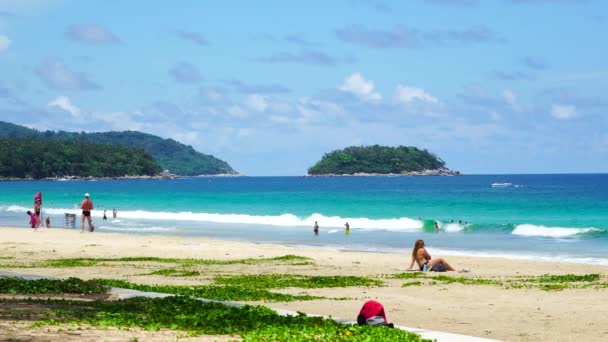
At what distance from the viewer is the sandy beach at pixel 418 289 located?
16156 millimetres

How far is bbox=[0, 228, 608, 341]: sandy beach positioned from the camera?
53.0ft

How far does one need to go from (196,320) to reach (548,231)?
5203 cm

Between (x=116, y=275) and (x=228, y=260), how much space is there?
7652 mm

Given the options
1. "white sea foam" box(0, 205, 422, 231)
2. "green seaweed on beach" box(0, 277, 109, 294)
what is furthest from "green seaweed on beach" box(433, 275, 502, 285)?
"white sea foam" box(0, 205, 422, 231)

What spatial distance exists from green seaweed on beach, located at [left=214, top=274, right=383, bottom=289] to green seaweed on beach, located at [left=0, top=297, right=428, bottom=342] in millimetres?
7474

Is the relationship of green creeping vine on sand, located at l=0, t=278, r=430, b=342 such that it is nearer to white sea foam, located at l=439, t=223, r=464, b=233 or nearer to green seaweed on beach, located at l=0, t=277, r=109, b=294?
green seaweed on beach, located at l=0, t=277, r=109, b=294

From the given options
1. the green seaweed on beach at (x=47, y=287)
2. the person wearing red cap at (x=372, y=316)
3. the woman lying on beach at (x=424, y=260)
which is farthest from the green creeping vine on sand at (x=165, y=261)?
the person wearing red cap at (x=372, y=316)

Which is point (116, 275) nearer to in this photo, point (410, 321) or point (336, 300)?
point (336, 300)

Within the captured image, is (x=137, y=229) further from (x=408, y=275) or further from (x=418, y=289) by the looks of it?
(x=418, y=289)

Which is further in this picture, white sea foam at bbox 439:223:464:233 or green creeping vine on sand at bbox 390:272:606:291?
white sea foam at bbox 439:223:464:233

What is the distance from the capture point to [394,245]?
155 feet

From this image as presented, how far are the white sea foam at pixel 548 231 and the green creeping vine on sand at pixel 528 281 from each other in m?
33.5

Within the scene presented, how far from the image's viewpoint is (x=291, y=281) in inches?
922

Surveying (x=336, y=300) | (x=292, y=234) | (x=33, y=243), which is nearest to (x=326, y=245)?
(x=292, y=234)
